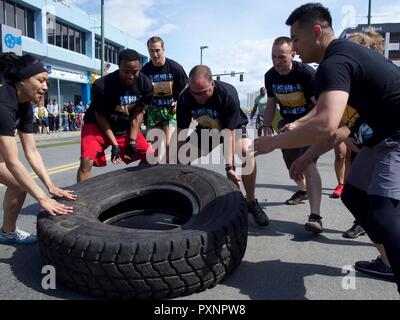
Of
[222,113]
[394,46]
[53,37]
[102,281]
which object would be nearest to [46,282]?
[102,281]

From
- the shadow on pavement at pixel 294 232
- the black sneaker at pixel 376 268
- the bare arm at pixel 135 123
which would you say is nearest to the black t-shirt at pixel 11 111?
the bare arm at pixel 135 123

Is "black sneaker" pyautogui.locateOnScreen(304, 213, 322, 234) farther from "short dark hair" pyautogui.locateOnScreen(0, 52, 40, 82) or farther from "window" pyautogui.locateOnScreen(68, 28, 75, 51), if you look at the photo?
"window" pyautogui.locateOnScreen(68, 28, 75, 51)

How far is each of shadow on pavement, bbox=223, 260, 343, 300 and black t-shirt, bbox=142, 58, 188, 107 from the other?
124 inches

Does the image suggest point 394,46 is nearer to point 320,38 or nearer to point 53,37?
point 53,37

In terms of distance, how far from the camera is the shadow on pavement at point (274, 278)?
2572 millimetres

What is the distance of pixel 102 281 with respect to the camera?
2.41 m

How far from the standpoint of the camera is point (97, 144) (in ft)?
14.8

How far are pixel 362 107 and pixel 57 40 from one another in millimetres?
30190

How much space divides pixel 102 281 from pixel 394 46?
49.7m

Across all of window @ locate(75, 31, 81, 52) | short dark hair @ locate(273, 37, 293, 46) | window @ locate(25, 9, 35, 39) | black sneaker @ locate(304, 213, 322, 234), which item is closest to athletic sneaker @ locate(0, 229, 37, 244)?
black sneaker @ locate(304, 213, 322, 234)

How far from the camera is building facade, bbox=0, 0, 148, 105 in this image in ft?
77.3

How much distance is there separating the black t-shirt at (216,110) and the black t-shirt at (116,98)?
56 centimetres

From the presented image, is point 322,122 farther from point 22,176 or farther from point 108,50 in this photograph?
point 108,50

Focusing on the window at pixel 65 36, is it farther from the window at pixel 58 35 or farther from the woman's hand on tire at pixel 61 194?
the woman's hand on tire at pixel 61 194
